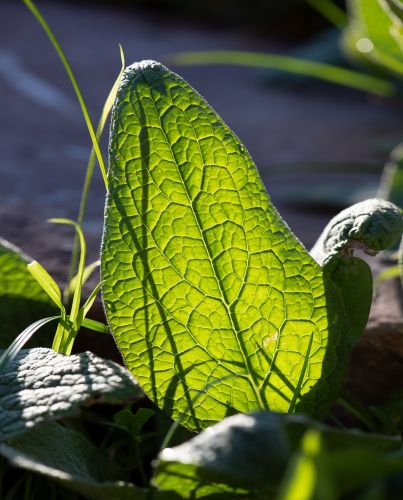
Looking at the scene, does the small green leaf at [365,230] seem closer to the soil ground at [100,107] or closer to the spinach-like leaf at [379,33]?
the soil ground at [100,107]

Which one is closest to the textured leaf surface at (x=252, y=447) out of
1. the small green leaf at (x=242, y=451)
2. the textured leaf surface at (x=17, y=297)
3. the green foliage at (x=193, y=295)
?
the small green leaf at (x=242, y=451)

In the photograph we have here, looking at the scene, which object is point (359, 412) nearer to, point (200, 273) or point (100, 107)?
point (200, 273)

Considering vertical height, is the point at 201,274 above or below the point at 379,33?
below

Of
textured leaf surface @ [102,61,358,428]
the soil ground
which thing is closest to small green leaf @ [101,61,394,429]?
textured leaf surface @ [102,61,358,428]

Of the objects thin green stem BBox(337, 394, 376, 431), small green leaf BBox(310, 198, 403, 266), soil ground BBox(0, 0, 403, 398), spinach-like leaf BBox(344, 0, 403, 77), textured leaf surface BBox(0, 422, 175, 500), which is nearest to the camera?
textured leaf surface BBox(0, 422, 175, 500)

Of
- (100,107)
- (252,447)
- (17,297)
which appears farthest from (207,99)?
(252,447)

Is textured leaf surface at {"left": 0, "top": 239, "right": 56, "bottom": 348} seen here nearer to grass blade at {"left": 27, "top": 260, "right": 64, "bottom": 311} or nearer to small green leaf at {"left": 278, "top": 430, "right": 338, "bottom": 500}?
grass blade at {"left": 27, "top": 260, "right": 64, "bottom": 311}
